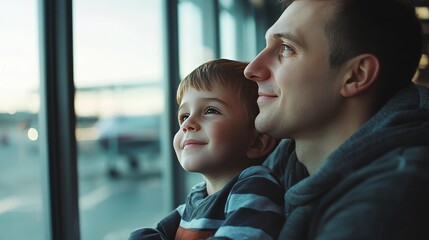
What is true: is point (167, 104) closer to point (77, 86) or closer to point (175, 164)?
point (175, 164)

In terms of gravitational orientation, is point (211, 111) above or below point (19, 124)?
above

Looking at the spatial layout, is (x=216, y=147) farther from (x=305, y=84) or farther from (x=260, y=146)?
(x=305, y=84)

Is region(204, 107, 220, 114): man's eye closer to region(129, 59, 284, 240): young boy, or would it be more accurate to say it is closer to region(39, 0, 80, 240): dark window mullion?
region(129, 59, 284, 240): young boy

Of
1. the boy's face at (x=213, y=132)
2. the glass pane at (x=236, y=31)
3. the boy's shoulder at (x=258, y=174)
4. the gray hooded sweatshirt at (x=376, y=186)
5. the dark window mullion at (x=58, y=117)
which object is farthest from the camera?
the glass pane at (x=236, y=31)

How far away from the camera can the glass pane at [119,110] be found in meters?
2.24

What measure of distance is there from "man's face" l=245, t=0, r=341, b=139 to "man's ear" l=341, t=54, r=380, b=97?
0.08 feet

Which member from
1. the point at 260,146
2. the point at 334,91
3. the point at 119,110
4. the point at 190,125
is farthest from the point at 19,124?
the point at 119,110

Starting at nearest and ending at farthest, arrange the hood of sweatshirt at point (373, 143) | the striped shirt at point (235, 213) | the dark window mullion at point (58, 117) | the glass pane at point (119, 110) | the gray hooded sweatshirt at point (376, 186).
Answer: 1. the gray hooded sweatshirt at point (376, 186)
2. the hood of sweatshirt at point (373, 143)
3. the striped shirt at point (235, 213)
4. the dark window mullion at point (58, 117)
5. the glass pane at point (119, 110)

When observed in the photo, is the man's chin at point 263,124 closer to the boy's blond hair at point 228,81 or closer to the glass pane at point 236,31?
the boy's blond hair at point 228,81

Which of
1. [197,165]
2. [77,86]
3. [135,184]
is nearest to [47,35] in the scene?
[77,86]

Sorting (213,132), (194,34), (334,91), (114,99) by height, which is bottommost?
(114,99)

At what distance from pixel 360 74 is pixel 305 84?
13cm

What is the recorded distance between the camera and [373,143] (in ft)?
2.91

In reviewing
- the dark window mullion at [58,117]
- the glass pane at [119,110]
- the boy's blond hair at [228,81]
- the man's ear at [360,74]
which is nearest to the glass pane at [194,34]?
the glass pane at [119,110]
